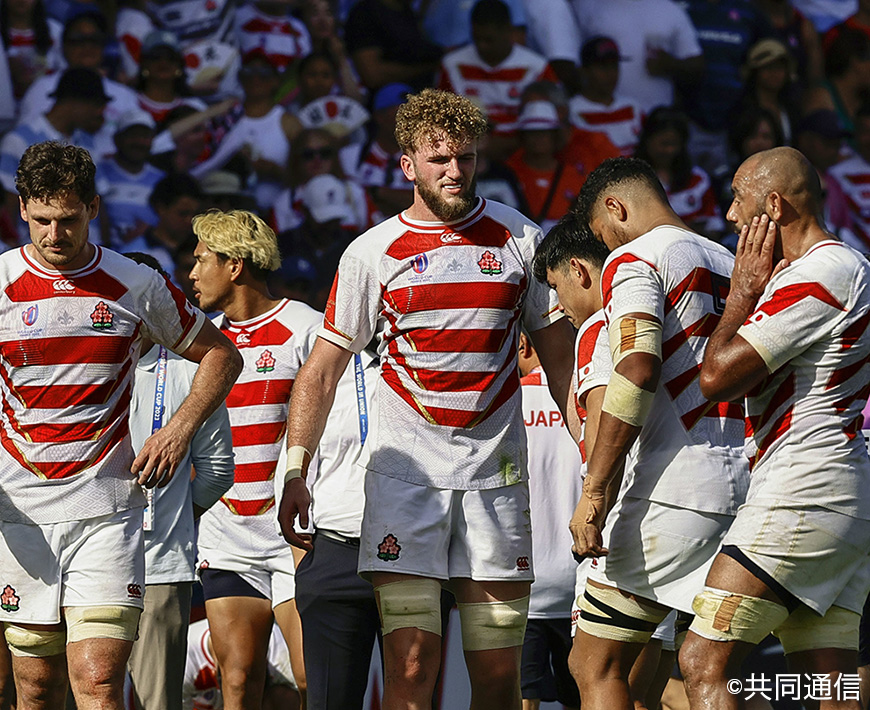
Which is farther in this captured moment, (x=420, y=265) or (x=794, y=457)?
(x=420, y=265)

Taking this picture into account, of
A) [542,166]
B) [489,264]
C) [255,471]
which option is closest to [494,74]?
[542,166]

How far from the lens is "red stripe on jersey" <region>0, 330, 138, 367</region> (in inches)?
189

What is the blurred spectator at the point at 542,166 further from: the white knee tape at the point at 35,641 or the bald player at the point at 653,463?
the white knee tape at the point at 35,641

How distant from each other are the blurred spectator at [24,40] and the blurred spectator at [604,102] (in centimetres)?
428

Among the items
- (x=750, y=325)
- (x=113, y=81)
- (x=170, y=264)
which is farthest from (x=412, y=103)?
(x=113, y=81)

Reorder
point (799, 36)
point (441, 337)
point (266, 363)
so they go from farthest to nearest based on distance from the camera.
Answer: point (799, 36), point (266, 363), point (441, 337)

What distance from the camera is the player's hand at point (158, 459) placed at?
479cm

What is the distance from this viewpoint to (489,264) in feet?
16.0

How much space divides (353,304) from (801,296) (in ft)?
5.48

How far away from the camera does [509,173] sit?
10477 mm

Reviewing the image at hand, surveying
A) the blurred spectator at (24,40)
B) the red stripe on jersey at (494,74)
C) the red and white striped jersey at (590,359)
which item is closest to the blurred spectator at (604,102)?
the red stripe on jersey at (494,74)

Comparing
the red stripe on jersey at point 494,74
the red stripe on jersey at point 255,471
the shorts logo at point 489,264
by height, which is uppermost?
the red stripe on jersey at point 494,74

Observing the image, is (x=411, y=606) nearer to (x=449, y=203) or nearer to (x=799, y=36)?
(x=449, y=203)

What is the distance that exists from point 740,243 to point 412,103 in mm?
1407
